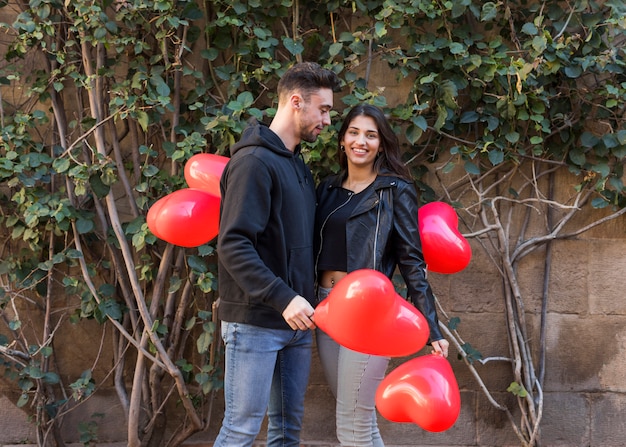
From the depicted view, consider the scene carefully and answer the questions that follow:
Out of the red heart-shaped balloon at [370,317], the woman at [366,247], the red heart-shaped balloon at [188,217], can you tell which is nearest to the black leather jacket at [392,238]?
the woman at [366,247]


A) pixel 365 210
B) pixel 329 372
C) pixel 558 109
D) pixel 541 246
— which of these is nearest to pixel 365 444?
pixel 329 372

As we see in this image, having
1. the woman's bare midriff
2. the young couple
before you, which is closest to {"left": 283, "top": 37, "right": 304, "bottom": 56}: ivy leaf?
the young couple

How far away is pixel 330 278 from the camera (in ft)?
8.96

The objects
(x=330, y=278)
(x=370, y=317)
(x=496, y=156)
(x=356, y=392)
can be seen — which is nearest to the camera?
(x=370, y=317)

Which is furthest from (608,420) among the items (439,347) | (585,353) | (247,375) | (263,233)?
(263,233)

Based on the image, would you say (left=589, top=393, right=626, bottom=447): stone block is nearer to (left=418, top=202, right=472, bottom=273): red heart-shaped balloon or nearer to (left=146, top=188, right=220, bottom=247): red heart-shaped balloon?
(left=418, top=202, right=472, bottom=273): red heart-shaped balloon

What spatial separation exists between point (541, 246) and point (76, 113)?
2.54 metres

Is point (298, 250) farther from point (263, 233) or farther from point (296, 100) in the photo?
point (296, 100)

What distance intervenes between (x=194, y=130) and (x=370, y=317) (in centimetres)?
171

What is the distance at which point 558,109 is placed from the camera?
3.58m

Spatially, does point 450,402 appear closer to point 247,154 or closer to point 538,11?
point 247,154

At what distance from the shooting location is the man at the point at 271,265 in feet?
7.40

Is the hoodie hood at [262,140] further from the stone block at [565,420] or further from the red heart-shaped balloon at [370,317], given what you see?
the stone block at [565,420]

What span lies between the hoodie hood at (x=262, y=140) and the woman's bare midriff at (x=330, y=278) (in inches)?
19.8
